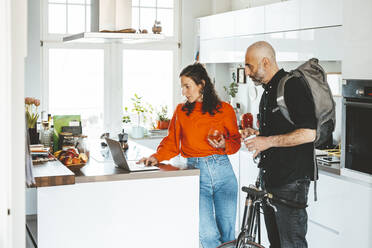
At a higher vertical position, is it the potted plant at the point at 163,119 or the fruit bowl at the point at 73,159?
the potted plant at the point at 163,119

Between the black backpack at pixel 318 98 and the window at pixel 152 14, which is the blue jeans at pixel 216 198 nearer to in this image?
the black backpack at pixel 318 98

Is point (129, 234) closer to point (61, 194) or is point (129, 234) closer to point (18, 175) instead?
point (61, 194)

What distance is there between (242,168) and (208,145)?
167 centimetres

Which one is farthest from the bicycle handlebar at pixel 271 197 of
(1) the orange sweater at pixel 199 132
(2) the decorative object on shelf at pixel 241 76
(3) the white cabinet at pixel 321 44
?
(2) the decorative object on shelf at pixel 241 76

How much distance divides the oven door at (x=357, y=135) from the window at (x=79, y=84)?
11.7 feet

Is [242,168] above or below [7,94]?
below

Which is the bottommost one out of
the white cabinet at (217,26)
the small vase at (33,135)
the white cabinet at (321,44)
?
the small vase at (33,135)

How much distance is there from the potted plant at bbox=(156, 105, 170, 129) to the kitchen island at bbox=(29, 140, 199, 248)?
3.06 meters

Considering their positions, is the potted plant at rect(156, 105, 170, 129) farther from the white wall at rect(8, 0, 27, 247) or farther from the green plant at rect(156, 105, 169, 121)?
the white wall at rect(8, 0, 27, 247)

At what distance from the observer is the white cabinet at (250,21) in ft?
16.8

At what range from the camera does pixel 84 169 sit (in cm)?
341

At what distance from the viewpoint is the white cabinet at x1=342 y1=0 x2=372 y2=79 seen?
10.9 ft

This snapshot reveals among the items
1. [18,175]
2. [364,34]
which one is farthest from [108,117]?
[18,175]

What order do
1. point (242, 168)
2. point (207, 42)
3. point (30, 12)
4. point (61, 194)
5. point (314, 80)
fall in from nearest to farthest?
1. point (314, 80)
2. point (61, 194)
3. point (242, 168)
4. point (30, 12)
5. point (207, 42)
